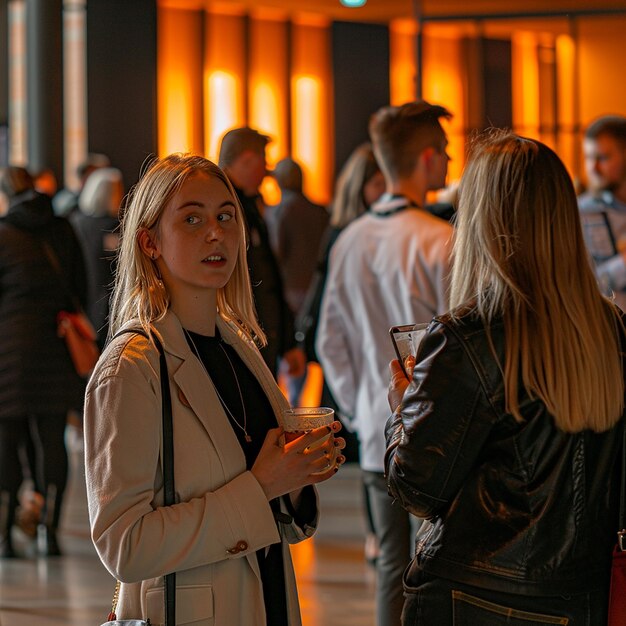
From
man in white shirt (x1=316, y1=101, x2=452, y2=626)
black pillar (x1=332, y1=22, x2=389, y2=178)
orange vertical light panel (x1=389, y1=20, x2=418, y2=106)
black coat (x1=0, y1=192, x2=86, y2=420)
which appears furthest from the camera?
orange vertical light panel (x1=389, y1=20, x2=418, y2=106)

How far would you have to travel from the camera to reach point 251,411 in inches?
92.0

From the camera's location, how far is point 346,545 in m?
5.98

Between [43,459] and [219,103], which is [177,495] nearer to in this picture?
[43,459]

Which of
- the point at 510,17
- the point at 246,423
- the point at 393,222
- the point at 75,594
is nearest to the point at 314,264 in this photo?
the point at 510,17

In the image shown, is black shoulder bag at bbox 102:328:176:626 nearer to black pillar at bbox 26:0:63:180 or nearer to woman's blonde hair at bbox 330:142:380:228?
woman's blonde hair at bbox 330:142:380:228

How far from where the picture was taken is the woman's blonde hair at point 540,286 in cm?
215

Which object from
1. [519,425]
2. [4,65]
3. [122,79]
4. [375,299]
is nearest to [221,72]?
[122,79]

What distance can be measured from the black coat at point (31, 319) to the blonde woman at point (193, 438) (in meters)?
3.53

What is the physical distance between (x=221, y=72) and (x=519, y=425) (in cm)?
1291

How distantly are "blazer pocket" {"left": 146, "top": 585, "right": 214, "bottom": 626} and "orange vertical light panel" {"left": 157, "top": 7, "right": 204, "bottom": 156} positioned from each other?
1241cm

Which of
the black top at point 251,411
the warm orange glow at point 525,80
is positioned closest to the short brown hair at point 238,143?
the black top at point 251,411

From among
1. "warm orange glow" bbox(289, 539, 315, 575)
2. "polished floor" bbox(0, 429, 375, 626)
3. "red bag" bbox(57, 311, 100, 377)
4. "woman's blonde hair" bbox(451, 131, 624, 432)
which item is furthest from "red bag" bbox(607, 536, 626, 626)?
"red bag" bbox(57, 311, 100, 377)

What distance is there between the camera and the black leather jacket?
215 centimetres

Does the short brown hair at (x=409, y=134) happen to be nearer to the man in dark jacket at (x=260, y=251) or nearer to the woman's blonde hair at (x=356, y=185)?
the man in dark jacket at (x=260, y=251)
